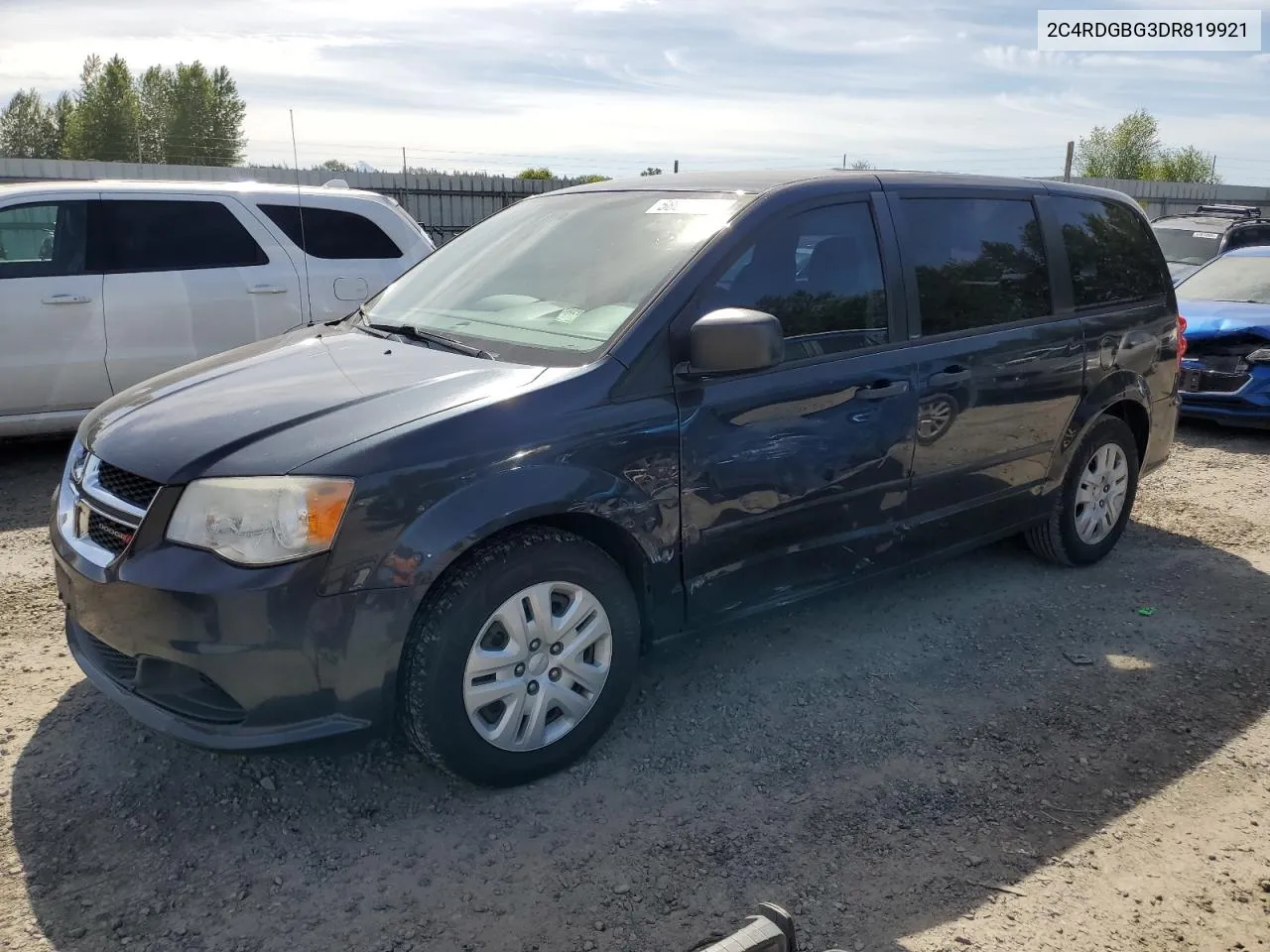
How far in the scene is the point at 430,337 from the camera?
3.71 meters

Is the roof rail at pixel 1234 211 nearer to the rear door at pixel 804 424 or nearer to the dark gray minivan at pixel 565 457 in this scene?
the dark gray minivan at pixel 565 457

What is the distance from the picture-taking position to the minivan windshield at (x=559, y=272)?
11.5ft

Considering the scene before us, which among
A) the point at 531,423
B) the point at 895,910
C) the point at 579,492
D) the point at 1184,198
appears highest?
the point at 1184,198

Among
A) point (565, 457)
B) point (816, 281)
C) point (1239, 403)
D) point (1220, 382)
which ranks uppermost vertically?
point (816, 281)

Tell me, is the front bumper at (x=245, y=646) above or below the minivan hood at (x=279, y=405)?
below

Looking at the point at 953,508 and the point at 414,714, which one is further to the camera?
the point at 953,508

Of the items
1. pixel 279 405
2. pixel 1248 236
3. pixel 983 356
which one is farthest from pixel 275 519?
pixel 1248 236

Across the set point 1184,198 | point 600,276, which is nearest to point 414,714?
point 600,276

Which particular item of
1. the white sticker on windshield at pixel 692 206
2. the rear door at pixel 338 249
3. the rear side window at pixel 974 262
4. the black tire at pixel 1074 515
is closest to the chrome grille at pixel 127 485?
the white sticker on windshield at pixel 692 206

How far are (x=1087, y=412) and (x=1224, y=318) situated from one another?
4573 millimetres

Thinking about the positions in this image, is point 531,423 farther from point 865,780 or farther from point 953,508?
point 953,508

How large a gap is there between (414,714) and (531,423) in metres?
0.87

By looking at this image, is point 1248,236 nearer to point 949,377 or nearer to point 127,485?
point 949,377

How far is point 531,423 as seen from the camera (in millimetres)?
3049
